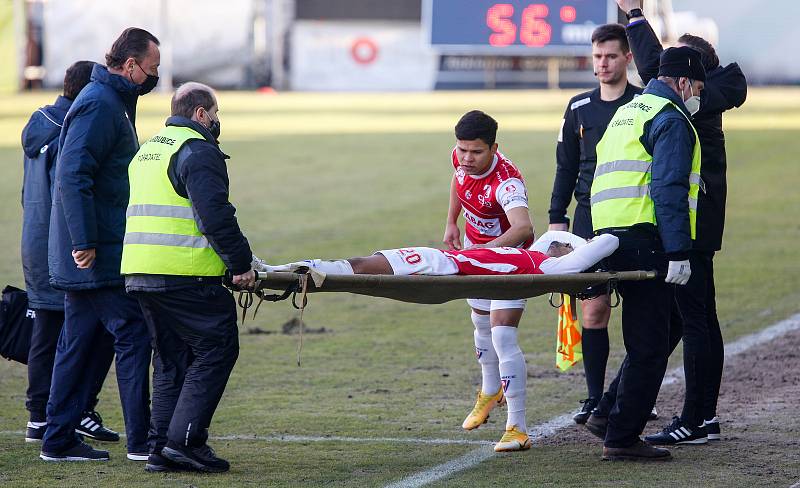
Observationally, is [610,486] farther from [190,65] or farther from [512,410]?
[190,65]

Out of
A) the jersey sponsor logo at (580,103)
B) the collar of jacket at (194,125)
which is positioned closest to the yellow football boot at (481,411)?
the jersey sponsor logo at (580,103)

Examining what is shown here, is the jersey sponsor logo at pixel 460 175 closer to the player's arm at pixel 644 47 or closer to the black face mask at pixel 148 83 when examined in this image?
the player's arm at pixel 644 47

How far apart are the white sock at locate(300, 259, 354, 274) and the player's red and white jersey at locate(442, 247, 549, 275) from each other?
1.94 feet

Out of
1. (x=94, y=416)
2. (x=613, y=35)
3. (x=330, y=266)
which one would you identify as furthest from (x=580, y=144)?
(x=94, y=416)

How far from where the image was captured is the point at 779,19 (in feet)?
176

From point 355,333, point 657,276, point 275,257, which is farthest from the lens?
point 275,257

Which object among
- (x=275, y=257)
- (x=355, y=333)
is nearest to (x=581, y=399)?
(x=355, y=333)

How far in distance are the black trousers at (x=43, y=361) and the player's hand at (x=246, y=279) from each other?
147 cm

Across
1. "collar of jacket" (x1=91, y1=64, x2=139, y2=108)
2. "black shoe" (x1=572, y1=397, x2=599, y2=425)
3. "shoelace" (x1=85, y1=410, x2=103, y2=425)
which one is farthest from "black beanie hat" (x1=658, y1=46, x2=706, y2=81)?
"shoelace" (x1=85, y1=410, x2=103, y2=425)

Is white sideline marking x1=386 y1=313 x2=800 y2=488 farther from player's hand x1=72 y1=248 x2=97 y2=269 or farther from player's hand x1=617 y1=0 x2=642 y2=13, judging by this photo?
player's hand x1=617 y1=0 x2=642 y2=13

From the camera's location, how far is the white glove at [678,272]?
6.85 meters

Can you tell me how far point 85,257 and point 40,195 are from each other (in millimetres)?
918

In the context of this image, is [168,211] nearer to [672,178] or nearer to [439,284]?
[439,284]

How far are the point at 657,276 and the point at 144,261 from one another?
266 centimetres
